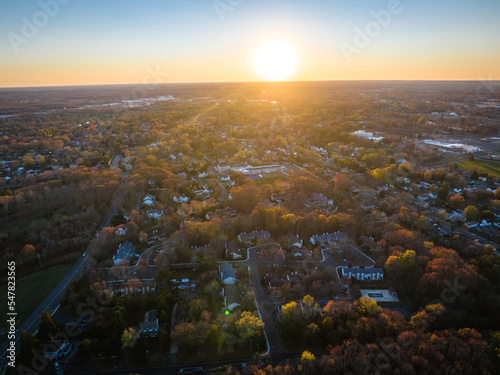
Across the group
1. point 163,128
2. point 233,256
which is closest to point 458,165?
point 233,256

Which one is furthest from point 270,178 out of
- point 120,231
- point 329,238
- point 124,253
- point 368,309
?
point 368,309

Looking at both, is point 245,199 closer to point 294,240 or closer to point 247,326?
point 294,240

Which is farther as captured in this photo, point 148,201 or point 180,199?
point 180,199

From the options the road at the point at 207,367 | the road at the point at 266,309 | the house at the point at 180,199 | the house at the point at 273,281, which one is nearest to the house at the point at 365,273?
the house at the point at 273,281

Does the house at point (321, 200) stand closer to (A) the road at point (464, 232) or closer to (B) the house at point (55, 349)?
(A) the road at point (464, 232)

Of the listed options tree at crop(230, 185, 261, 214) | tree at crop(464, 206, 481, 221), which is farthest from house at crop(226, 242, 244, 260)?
tree at crop(464, 206, 481, 221)

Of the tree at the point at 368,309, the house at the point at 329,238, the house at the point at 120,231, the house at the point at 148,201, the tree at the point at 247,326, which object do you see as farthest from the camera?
the house at the point at 148,201
